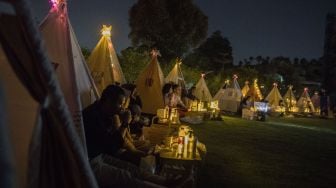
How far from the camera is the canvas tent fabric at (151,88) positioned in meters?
Answer: 15.0

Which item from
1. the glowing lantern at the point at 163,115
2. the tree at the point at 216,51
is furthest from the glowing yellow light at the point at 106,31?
the tree at the point at 216,51

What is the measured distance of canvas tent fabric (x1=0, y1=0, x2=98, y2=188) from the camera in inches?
92.4

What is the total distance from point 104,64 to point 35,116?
381 inches

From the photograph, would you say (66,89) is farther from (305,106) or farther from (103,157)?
(305,106)

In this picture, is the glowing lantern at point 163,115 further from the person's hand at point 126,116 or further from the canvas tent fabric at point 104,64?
the person's hand at point 126,116

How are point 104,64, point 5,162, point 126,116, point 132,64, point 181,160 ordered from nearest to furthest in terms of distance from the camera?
point 5,162
point 181,160
point 126,116
point 104,64
point 132,64

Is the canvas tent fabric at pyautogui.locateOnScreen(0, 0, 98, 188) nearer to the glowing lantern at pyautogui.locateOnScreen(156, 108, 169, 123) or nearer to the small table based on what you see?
the small table

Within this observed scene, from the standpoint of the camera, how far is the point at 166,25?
33812mm

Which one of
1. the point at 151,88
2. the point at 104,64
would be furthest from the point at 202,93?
the point at 104,64

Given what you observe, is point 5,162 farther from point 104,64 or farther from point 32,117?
point 104,64

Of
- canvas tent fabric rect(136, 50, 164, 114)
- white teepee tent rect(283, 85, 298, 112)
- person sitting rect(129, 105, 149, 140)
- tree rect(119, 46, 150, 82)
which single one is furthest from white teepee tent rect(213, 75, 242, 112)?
person sitting rect(129, 105, 149, 140)

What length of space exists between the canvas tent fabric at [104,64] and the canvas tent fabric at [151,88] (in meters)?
2.64

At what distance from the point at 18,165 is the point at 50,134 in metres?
0.28

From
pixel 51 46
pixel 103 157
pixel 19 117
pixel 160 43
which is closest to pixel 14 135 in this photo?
pixel 19 117
